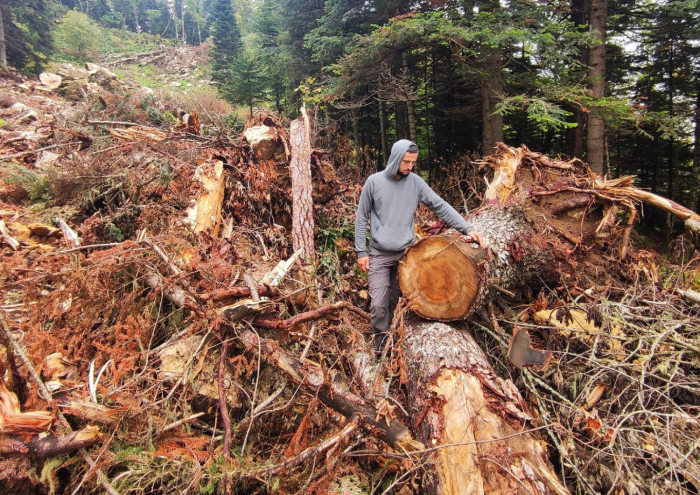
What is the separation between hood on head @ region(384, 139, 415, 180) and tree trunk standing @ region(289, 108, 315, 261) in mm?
1594

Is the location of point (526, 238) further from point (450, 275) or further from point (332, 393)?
point (332, 393)

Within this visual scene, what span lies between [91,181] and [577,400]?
640 cm

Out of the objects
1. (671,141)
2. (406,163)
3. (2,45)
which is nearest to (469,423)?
(406,163)

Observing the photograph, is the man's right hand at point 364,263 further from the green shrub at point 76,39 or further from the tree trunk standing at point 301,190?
the green shrub at point 76,39

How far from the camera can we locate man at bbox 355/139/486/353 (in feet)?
10.1

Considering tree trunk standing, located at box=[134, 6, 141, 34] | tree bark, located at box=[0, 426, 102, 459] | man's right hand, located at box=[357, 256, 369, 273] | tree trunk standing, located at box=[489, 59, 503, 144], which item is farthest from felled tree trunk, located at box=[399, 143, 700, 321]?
tree trunk standing, located at box=[134, 6, 141, 34]

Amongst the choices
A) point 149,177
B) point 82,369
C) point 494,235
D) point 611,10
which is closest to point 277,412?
point 82,369

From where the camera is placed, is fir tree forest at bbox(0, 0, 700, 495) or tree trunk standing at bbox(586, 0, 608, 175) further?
tree trunk standing at bbox(586, 0, 608, 175)

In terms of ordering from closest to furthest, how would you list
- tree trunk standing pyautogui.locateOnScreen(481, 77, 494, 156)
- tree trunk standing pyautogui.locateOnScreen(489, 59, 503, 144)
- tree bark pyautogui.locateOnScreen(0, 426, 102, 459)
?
tree bark pyautogui.locateOnScreen(0, 426, 102, 459) → tree trunk standing pyautogui.locateOnScreen(489, 59, 503, 144) → tree trunk standing pyautogui.locateOnScreen(481, 77, 494, 156)

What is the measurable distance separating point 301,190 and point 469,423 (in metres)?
3.50

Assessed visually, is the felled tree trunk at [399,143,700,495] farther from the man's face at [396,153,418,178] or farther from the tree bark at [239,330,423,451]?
the man's face at [396,153,418,178]

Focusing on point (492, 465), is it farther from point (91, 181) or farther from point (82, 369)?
point (91, 181)

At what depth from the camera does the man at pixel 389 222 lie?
10.1ft

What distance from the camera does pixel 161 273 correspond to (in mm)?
2967
